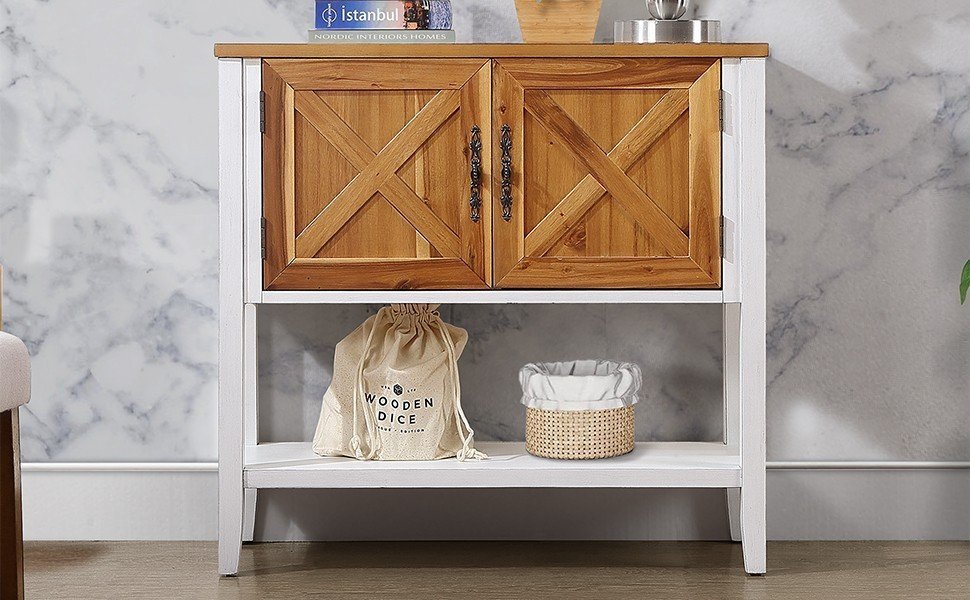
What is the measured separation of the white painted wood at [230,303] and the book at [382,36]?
16 cm

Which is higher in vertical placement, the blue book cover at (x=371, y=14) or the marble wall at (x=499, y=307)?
the blue book cover at (x=371, y=14)

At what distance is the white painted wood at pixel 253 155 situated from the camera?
168 centimetres

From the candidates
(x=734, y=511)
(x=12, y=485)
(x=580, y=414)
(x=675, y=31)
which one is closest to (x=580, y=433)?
(x=580, y=414)

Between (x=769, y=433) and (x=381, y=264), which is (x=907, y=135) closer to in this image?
(x=769, y=433)

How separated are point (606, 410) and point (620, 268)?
0.92ft

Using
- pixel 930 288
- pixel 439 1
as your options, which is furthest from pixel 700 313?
pixel 439 1

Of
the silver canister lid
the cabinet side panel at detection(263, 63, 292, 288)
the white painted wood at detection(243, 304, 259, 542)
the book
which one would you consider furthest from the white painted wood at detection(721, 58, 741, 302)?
the white painted wood at detection(243, 304, 259, 542)

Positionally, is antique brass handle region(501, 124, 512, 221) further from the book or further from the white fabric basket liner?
the white fabric basket liner

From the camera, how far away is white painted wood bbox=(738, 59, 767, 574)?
167 cm

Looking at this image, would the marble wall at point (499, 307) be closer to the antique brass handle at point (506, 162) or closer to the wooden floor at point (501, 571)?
the wooden floor at point (501, 571)

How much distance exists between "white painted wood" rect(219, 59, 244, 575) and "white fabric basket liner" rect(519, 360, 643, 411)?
0.53m

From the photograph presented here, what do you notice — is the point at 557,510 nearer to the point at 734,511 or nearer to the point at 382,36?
the point at 734,511

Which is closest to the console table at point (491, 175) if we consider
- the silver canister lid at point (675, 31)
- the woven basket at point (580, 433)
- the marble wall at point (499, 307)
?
the silver canister lid at point (675, 31)

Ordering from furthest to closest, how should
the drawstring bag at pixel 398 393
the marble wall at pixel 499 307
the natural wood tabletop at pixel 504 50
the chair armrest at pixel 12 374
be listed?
the marble wall at pixel 499 307 < the drawstring bag at pixel 398 393 < the natural wood tabletop at pixel 504 50 < the chair armrest at pixel 12 374
